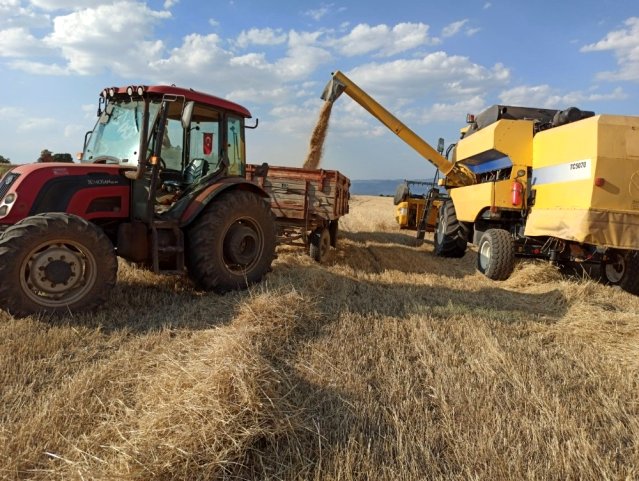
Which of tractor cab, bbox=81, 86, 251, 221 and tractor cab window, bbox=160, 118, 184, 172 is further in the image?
tractor cab window, bbox=160, 118, 184, 172

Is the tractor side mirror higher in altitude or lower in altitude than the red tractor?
higher

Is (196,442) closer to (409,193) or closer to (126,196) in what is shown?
(126,196)

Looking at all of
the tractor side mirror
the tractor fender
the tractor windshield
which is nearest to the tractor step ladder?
the tractor fender

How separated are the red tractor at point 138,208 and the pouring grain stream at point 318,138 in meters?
3.62

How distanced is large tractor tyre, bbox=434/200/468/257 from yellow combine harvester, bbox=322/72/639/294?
0.02 m

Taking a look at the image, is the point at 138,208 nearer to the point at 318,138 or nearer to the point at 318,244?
Result: the point at 318,244

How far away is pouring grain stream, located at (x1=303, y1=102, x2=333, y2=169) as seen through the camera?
354 inches

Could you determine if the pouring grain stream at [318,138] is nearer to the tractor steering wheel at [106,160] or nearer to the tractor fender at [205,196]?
the tractor fender at [205,196]

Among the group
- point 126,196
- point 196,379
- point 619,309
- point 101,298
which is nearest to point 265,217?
point 126,196

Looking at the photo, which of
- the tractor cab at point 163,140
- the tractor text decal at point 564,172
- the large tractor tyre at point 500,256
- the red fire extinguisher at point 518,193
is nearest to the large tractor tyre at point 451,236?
the large tractor tyre at point 500,256

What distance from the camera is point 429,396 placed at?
281 cm

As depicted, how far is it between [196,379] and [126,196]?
259 centimetres

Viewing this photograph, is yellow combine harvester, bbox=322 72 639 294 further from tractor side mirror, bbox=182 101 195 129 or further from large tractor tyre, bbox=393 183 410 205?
tractor side mirror, bbox=182 101 195 129

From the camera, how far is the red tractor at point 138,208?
3711 millimetres
